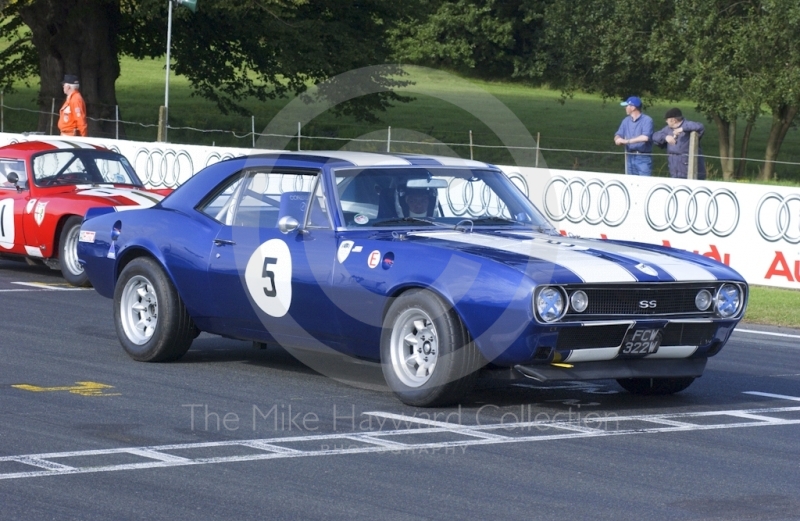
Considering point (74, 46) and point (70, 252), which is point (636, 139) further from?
point (74, 46)

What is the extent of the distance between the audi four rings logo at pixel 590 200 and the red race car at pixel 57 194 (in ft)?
17.0

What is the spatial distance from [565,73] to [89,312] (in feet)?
121

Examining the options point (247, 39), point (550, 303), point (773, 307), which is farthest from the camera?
point (247, 39)

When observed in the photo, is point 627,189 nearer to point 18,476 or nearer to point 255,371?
point 255,371

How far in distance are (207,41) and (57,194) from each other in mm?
26344

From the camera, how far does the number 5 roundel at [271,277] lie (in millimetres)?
8305

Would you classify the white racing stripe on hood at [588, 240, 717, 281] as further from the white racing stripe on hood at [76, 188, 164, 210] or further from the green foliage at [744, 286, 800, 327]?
the white racing stripe on hood at [76, 188, 164, 210]

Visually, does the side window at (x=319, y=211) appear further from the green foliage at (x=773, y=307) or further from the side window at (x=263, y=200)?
the green foliage at (x=773, y=307)

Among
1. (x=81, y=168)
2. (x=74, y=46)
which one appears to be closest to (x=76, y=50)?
(x=74, y=46)

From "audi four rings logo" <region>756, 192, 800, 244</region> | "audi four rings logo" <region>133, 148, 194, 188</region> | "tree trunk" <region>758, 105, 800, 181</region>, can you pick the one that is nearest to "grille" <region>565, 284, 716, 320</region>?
"audi four rings logo" <region>756, 192, 800, 244</region>

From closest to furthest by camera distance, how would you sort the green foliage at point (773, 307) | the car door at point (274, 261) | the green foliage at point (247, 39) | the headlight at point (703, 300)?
the headlight at point (703, 300) → the car door at point (274, 261) → the green foliage at point (773, 307) → the green foliage at point (247, 39)

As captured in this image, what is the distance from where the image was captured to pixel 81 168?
15.2 m

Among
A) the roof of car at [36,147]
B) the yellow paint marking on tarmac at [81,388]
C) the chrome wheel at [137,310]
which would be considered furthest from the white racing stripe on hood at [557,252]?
the roof of car at [36,147]

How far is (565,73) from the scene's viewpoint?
46.8 meters
